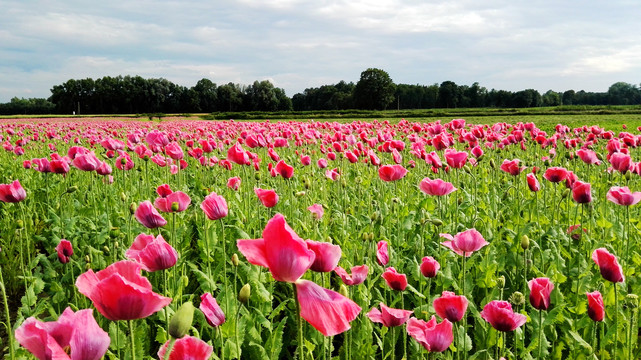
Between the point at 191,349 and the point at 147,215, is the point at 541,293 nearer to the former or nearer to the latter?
the point at 191,349

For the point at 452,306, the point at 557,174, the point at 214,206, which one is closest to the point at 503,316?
the point at 452,306

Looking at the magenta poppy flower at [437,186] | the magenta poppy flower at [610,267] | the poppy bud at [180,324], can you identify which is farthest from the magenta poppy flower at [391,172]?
the poppy bud at [180,324]

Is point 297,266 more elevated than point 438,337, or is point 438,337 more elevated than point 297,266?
point 297,266

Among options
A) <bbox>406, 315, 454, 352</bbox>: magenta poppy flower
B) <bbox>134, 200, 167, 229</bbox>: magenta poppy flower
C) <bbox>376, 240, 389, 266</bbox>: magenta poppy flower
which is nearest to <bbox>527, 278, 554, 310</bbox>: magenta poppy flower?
<bbox>406, 315, 454, 352</bbox>: magenta poppy flower

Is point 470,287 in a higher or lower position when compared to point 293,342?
higher

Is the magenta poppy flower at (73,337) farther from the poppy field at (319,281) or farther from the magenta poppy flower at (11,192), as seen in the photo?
the magenta poppy flower at (11,192)

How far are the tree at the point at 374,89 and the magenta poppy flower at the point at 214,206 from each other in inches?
2991

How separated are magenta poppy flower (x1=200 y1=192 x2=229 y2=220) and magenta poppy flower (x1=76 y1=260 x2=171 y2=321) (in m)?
1.12

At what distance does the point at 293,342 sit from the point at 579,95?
133m

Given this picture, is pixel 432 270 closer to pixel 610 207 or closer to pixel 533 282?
pixel 533 282

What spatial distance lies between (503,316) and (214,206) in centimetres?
126

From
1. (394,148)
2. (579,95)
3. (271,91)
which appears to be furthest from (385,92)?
(394,148)

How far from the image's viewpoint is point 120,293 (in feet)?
2.96

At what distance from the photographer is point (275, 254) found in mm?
899
